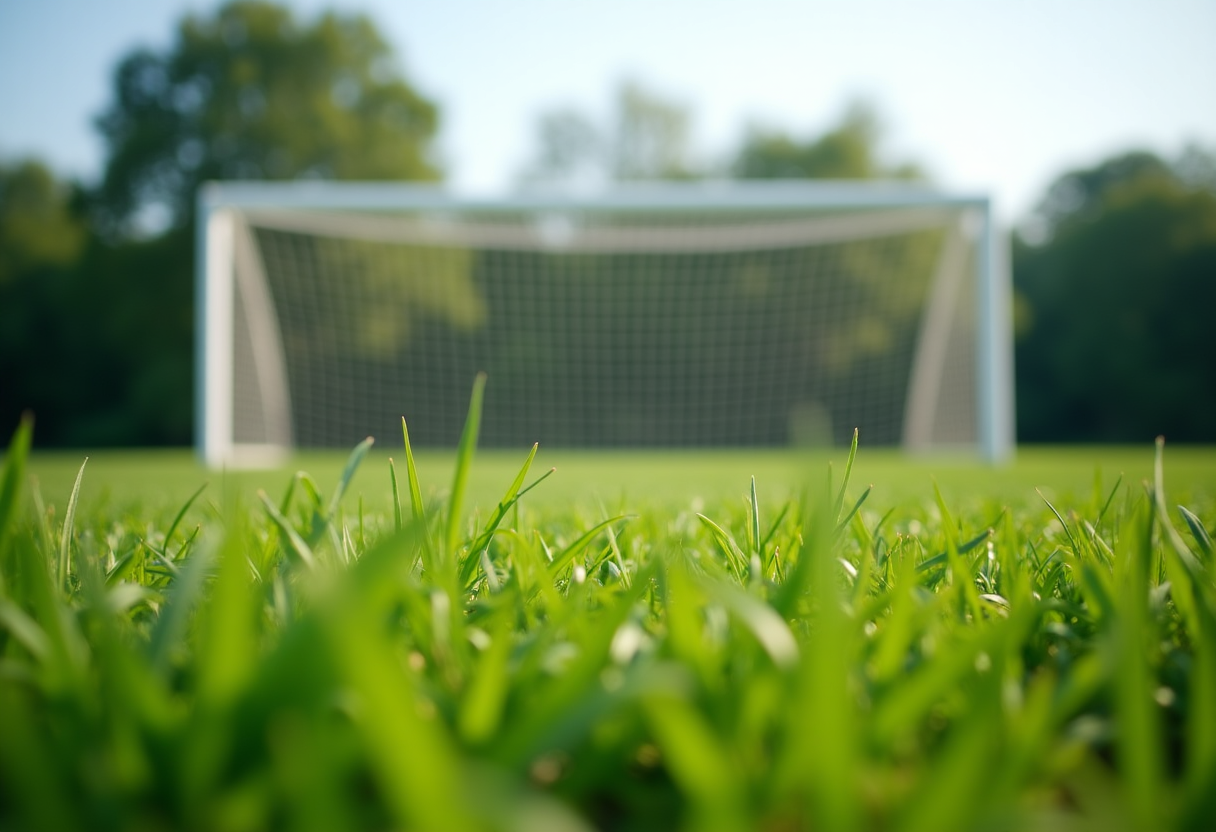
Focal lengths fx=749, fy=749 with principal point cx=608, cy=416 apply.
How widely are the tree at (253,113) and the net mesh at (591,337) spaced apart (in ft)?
19.7

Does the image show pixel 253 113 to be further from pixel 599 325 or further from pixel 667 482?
pixel 667 482

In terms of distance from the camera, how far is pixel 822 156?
20203mm

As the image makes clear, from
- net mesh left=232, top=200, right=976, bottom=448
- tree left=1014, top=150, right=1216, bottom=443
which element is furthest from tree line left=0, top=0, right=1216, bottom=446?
net mesh left=232, top=200, right=976, bottom=448

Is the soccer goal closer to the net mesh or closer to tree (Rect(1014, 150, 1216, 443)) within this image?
the net mesh

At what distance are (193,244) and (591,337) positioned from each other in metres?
10.1

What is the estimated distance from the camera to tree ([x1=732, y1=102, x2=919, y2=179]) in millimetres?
20125

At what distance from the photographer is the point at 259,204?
7371 millimetres

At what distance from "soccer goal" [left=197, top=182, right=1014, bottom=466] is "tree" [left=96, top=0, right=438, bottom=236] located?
18.7 feet

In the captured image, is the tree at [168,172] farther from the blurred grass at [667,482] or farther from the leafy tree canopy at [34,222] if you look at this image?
the blurred grass at [667,482]

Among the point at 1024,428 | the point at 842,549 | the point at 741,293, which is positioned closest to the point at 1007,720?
the point at 842,549

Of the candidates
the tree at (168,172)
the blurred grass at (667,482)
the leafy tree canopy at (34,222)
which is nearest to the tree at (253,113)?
the tree at (168,172)

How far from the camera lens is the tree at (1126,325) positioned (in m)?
17.1

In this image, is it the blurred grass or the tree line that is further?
the tree line

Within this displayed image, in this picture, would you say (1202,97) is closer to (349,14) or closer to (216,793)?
(349,14)
